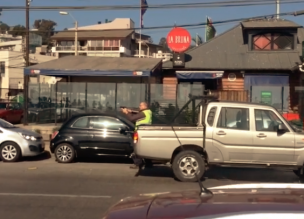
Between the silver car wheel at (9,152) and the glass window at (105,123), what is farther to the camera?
the silver car wheel at (9,152)

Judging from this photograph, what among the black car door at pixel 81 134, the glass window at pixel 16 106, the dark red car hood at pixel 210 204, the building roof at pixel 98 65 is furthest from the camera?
the glass window at pixel 16 106

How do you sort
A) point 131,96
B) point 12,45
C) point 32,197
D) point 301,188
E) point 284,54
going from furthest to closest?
point 12,45
point 284,54
point 131,96
point 32,197
point 301,188

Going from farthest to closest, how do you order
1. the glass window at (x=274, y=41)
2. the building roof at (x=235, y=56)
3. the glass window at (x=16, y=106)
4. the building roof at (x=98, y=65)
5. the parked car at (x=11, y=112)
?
the glass window at (x=16, y=106), the parked car at (x=11, y=112), the glass window at (x=274, y=41), the building roof at (x=235, y=56), the building roof at (x=98, y=65)

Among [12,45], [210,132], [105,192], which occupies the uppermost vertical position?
[12,45]

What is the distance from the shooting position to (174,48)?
29.7 metres

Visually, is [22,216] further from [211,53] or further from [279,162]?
[211,53]

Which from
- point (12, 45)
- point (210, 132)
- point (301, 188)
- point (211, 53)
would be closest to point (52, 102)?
point (211, 53)

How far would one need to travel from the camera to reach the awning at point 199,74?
92.9ft

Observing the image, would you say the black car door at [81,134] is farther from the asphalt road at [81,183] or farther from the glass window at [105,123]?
the asphalt road at [81,183]

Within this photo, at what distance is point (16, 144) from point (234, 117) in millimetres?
6932

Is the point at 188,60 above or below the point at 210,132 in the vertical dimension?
above

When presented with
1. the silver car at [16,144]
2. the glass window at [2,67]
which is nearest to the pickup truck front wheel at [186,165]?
the silver car at [16,144]

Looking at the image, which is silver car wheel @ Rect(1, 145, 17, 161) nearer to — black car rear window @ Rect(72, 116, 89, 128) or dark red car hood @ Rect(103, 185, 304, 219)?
black car rear window @ Rect(72, 116, 89, 128)

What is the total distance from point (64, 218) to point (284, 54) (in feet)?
76.7
